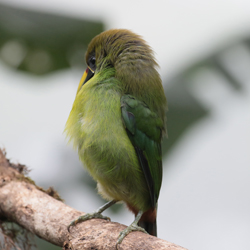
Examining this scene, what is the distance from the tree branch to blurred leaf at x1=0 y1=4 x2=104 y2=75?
58.0 inches

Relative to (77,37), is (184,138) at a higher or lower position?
lower

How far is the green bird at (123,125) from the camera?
2.66m

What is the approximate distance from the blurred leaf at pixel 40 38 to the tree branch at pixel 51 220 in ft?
4.83

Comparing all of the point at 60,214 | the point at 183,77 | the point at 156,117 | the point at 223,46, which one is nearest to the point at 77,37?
the point at 183,77

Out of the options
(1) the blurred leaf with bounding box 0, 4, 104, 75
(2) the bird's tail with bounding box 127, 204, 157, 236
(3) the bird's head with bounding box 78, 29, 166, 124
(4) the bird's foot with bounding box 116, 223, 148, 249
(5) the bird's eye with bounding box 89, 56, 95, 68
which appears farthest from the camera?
(1) the blurred leaf with bounding box 0, 4, 104, 75

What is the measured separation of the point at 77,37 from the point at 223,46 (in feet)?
5.80

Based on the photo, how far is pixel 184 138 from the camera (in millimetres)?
4188

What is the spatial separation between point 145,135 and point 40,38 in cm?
231

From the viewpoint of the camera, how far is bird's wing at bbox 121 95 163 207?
267 cm

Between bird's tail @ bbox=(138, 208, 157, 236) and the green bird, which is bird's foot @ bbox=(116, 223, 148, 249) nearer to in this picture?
the green bird

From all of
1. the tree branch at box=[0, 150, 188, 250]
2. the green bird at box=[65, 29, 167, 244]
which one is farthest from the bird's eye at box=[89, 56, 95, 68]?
the tree branch at box=[0, 150, 188, 250]

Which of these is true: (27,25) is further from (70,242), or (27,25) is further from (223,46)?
(70,242)

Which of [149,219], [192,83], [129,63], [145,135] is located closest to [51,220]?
[149,219]

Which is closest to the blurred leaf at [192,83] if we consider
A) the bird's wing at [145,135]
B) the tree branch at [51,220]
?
the bird's wing at [145,135]
